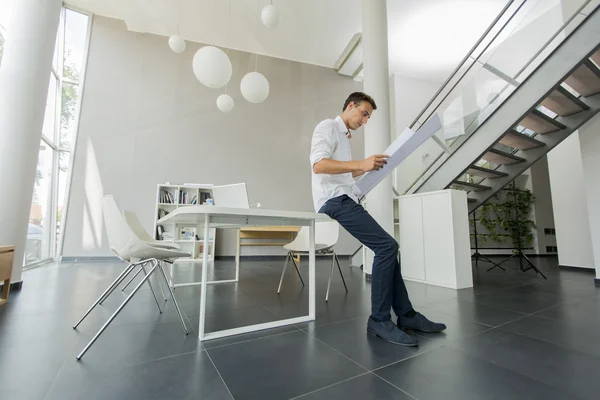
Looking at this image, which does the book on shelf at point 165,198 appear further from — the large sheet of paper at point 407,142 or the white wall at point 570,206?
the white wall at point 570,206

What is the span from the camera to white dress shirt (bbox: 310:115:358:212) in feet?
5.51

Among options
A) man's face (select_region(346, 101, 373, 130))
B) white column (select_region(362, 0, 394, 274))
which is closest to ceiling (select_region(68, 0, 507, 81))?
white column (select_region(362, 0, 394, 274))

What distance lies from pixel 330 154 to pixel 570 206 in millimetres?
5467

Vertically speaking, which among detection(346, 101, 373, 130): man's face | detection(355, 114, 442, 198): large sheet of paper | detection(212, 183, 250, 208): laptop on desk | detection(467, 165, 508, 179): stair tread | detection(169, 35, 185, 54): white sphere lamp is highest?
detection(169, 35, 185, 54): white sphere lamp

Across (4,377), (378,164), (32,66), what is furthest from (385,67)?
(4,377)

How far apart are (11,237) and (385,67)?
4.76 meters

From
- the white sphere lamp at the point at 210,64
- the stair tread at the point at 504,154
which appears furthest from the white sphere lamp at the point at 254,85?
the stair tread at the point at 504,154

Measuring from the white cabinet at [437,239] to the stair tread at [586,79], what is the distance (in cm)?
173

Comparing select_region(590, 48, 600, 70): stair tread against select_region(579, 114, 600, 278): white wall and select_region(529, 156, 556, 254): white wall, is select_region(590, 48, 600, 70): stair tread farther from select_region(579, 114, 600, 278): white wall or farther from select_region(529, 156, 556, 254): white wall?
select_region(529, 156, 556, 254): white wall

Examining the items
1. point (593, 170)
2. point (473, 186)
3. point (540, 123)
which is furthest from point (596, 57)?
point (473, 186)

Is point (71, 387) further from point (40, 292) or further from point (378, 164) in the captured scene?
point (40, 292)

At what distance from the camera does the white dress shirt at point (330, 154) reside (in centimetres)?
168

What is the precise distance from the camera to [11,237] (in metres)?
2.70

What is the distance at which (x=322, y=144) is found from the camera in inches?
66.1
